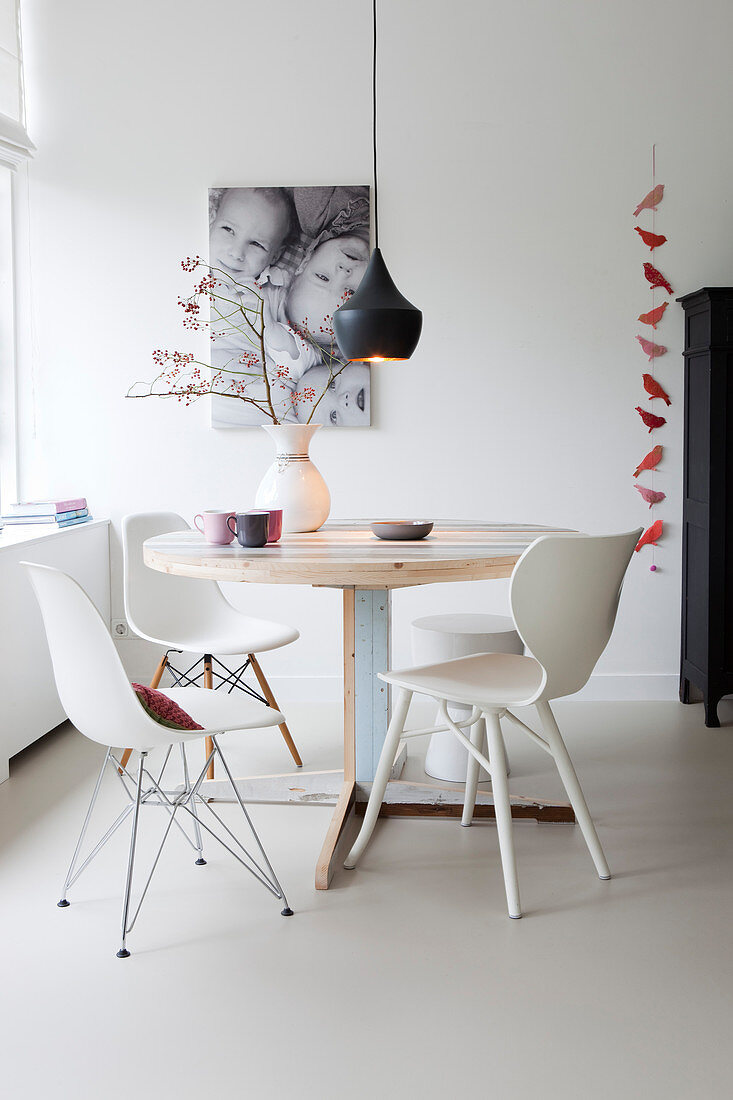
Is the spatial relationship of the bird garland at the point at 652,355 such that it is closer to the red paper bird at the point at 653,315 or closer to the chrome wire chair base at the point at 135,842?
the red paper bird at the point at 653,315

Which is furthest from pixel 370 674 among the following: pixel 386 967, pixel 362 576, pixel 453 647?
pixel 386 967

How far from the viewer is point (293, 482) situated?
2715 mm

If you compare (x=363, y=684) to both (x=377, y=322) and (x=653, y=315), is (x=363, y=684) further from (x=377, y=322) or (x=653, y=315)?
(x=653, y=315)

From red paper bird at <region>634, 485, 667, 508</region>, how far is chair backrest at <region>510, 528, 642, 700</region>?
183 centimetres

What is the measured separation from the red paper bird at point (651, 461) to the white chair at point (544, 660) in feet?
5.99

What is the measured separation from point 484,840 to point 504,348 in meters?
2.11

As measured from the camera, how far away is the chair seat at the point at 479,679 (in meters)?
2.17

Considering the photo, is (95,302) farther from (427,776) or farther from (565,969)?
(565,969)

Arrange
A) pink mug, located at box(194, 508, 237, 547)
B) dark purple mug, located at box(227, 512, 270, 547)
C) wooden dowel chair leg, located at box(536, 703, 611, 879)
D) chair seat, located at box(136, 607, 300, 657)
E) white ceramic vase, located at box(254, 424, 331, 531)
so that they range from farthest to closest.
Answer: chair seat, located at box(136, 607, 300, 657) < white ceramic vase, located at box(254, 424, 331, 531) < pink mug, located at box(194, 508, 237, 547) < dark purple mug, located at box(227, 512, 270, 547) < wooden dowel chair leg, located at box(536, 703, 611, 879)

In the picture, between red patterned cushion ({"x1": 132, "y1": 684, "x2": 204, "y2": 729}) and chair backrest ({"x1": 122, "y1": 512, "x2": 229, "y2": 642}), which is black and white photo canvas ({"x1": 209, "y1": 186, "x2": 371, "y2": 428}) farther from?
red patterned cushion ({"x1": 132, "y1": 684, "x2": 204, "y2": 729})

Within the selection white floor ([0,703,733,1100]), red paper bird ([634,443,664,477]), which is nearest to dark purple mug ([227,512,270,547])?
white floor ([0,703,733,1100])

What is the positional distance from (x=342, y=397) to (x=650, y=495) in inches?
51.2

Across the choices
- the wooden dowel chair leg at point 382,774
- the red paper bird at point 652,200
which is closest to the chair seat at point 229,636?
the wooden dowel chair leg at point 382,774

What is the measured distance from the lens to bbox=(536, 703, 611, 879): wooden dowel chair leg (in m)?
2.28
